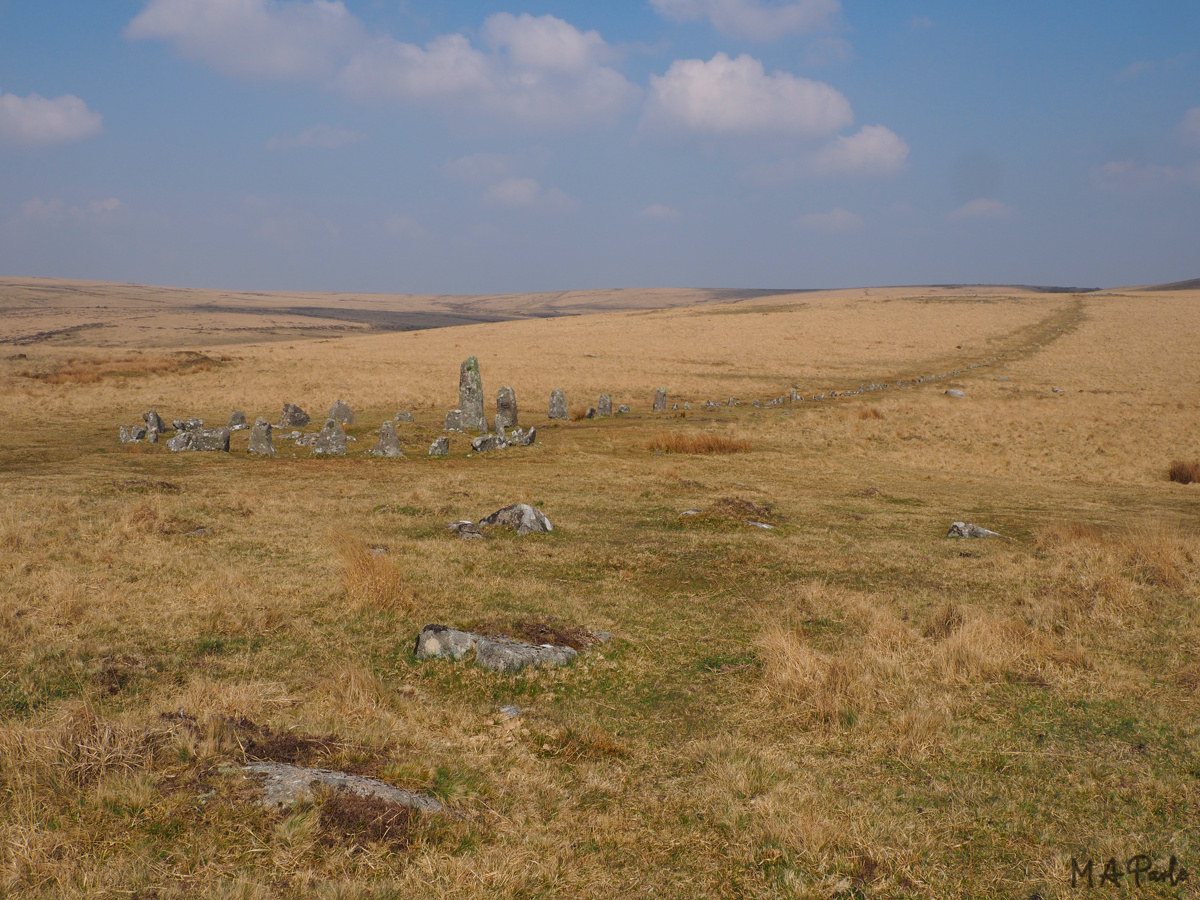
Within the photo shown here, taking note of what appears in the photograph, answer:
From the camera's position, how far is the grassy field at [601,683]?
5.02 meters

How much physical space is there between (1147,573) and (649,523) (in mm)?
8625

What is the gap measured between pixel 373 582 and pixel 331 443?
1432cm

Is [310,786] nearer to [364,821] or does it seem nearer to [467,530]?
[364,821]

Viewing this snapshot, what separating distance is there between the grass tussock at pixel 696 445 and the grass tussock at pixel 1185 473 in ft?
42.1

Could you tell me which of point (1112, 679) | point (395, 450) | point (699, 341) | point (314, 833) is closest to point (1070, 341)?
point (699, 341)

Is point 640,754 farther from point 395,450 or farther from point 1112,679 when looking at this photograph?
Answer: point 395,450

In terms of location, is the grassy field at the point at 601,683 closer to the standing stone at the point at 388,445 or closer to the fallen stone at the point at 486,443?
the standing stone at the point at 388,445

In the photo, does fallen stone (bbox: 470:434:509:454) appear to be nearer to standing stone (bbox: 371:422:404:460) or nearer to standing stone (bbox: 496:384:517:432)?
standing stone (bbox: 371:422:404:460)

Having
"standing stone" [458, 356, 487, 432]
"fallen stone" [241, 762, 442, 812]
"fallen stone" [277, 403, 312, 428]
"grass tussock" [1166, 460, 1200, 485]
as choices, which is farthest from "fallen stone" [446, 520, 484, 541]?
"grass tussock" [1166, 460, 1200, 485]

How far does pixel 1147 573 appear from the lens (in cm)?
1145

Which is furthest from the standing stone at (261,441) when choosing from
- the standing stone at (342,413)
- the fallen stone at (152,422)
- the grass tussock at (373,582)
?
the grass tussock at (373,582)

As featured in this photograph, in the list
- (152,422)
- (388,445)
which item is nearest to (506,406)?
(388,445)

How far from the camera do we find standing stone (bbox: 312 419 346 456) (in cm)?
2347

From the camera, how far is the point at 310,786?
5348 mm
